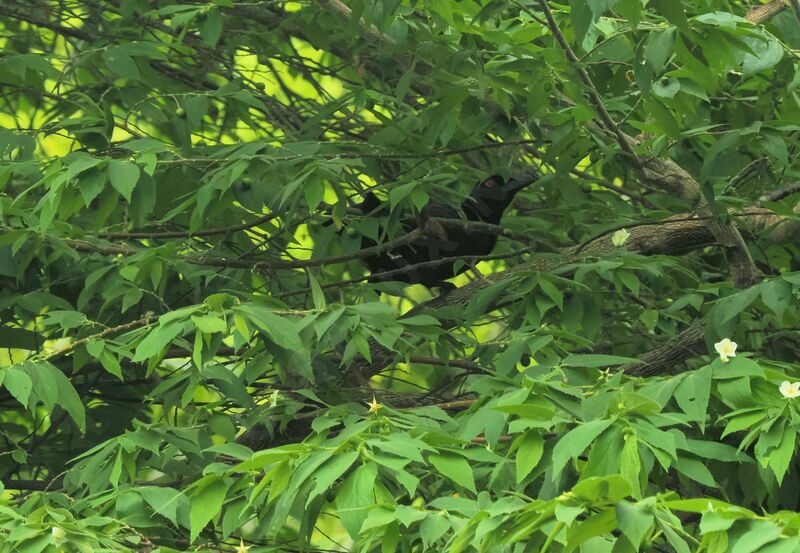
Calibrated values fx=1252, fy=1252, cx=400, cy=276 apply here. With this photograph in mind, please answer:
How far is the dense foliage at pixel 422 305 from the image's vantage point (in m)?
2.66

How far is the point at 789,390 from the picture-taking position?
2.81 meters

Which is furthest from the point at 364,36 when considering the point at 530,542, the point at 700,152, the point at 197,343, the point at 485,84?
the point at 530,542

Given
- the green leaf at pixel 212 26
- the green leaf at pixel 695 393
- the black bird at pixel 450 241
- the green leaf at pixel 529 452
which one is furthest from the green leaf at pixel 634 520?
the green leaf at pixel 212 26

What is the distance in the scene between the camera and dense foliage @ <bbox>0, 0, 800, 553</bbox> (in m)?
2.66

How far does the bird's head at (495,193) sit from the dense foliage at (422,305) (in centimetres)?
23

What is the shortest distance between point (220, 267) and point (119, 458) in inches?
50.5

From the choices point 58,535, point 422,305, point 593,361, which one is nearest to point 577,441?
point 593,361

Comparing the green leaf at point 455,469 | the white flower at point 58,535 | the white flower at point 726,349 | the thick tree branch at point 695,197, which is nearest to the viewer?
the white flower at point 58,535

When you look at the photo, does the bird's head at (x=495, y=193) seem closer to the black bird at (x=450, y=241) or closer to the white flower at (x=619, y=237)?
the black bird at (x=450, y=241)

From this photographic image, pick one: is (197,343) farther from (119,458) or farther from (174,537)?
(174,537)

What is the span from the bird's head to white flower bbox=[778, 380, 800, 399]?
207 cm

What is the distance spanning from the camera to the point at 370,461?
8.55ft

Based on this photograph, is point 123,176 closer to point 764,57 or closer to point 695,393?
point 695,393

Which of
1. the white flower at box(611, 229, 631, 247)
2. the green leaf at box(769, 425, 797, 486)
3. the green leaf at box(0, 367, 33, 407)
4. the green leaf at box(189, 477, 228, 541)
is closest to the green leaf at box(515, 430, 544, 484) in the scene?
the green leaf at box(769, 425, 797, 486)
